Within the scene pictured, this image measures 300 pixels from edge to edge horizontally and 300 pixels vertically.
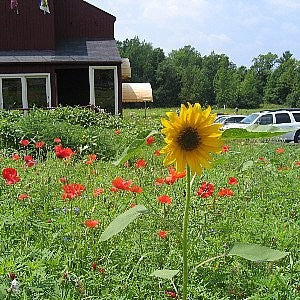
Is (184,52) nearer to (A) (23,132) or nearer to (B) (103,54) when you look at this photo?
(B) (103,54)

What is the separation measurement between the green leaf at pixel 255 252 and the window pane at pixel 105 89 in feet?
71.3

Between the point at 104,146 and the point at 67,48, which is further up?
the point at 67,48

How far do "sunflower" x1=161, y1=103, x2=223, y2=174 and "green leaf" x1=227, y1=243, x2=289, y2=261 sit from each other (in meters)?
0.34

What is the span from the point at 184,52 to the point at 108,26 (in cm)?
10522

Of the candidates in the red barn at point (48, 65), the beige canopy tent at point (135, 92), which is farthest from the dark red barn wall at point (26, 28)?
the beige canopy tent at point (135, 92)

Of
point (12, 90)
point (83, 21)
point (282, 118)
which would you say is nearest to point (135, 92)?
point (83, 21)

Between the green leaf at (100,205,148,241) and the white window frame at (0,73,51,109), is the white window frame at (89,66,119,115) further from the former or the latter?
the green leaf at (100,205,148,241)

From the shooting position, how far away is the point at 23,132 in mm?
10891

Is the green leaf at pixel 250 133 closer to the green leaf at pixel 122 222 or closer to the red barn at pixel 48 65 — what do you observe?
the green leaf at pixel 122 222

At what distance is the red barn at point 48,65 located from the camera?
22672 mm

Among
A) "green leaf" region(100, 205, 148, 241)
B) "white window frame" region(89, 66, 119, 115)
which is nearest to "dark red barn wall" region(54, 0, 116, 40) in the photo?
"white window frame" region(89, 66, 119, 115)

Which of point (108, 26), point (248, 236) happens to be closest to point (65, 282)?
point (248, 236)

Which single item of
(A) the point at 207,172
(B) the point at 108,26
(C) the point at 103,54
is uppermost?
(B) the point at 108,26

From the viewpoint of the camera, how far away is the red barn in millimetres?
22672
